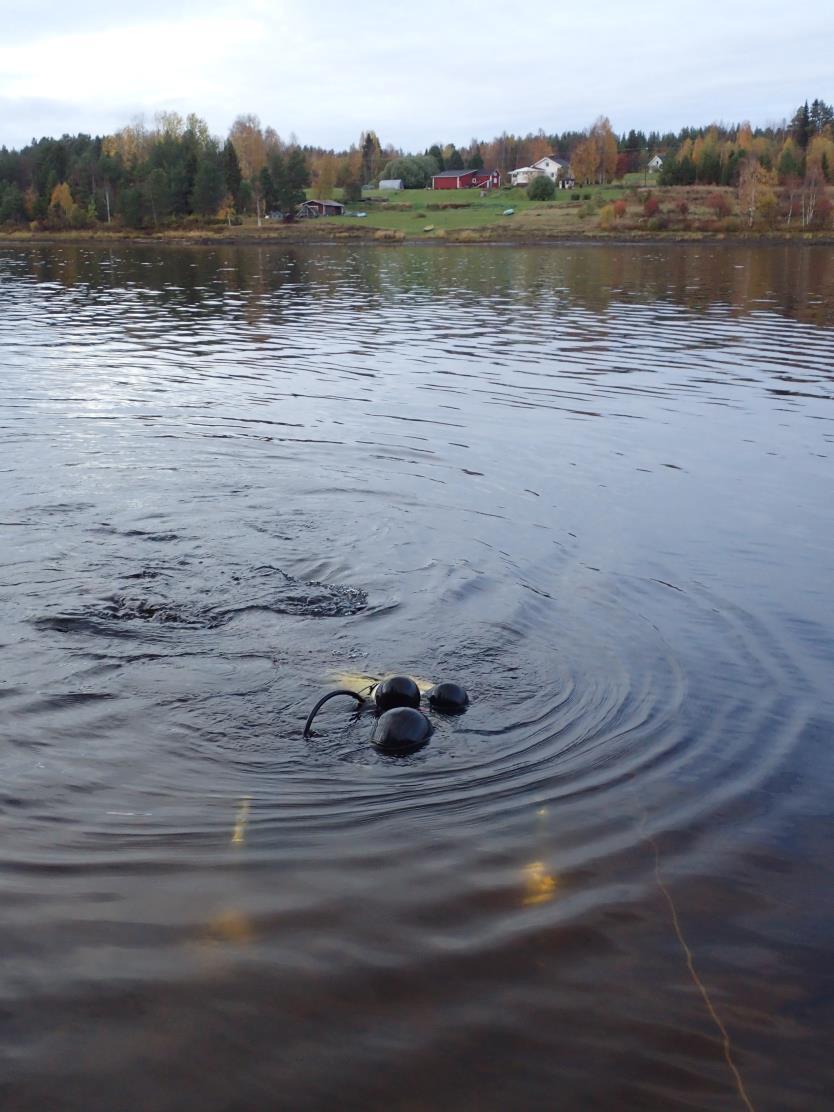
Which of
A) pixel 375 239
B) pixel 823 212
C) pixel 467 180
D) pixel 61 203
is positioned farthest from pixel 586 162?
pixel 61 203

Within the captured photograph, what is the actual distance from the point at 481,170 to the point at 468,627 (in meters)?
194

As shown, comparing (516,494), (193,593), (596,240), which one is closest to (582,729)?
(193,593)

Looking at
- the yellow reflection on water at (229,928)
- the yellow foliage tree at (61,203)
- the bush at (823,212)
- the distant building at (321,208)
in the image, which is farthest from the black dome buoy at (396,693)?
the distant building at (321,208)

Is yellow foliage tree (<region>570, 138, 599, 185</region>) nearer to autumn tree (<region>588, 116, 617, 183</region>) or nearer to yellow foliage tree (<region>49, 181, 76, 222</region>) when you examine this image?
autumn tree (<region>588, 116, 617, 183</region>)

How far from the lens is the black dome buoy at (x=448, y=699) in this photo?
7.67 m

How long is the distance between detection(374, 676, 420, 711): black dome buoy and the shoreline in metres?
98.4

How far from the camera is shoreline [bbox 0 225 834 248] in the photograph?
3975 inches

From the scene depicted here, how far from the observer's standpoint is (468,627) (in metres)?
9.33

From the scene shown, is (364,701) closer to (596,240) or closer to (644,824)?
(644,824)

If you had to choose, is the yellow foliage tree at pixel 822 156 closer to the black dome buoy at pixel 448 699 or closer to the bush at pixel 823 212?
the bush at pixel 823 212

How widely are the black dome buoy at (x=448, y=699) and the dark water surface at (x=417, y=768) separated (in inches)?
8.1

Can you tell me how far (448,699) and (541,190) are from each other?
5964 inches

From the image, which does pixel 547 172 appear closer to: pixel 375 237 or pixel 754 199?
pixel 754 199

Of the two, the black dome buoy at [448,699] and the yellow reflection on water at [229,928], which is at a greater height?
the black dome buoy at [448,699]
